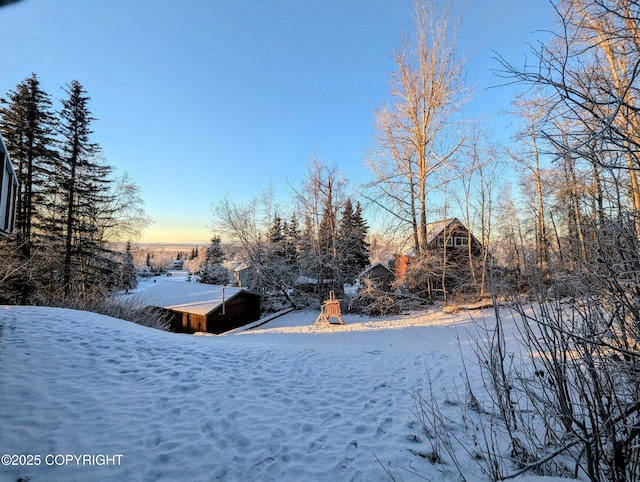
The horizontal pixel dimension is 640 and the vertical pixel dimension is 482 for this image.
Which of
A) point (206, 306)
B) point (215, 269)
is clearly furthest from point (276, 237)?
point (215, 269)

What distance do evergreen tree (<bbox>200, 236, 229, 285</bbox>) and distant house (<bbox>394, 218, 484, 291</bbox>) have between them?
2221 cm

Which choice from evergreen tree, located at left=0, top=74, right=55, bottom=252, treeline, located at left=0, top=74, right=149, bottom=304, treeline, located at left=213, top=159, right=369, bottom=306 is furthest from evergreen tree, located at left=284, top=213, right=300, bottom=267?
evergreen tree, located at left=0, top=74, right=55, bottom=252

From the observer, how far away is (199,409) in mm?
3438

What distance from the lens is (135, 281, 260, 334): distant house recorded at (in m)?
17.4

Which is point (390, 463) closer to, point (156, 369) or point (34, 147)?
point (156, 369)

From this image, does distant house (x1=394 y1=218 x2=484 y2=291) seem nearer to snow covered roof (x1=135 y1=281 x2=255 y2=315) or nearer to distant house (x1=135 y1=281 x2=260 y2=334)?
distant house (x1=135 y1=281 x2=260 y2=334)

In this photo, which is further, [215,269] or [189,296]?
[215,269]

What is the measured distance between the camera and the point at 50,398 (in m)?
3.17

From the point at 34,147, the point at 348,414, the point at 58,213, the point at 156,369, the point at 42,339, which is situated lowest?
the point at 348,414

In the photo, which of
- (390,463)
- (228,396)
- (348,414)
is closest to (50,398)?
(228,396)

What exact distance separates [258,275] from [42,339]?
17.4 meters

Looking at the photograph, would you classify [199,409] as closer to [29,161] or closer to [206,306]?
[206,306]

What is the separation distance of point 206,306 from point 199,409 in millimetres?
15597

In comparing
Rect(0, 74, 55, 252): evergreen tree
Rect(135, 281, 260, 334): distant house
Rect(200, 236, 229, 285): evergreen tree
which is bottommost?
Rect(135, 281, 260, 334): distant house
